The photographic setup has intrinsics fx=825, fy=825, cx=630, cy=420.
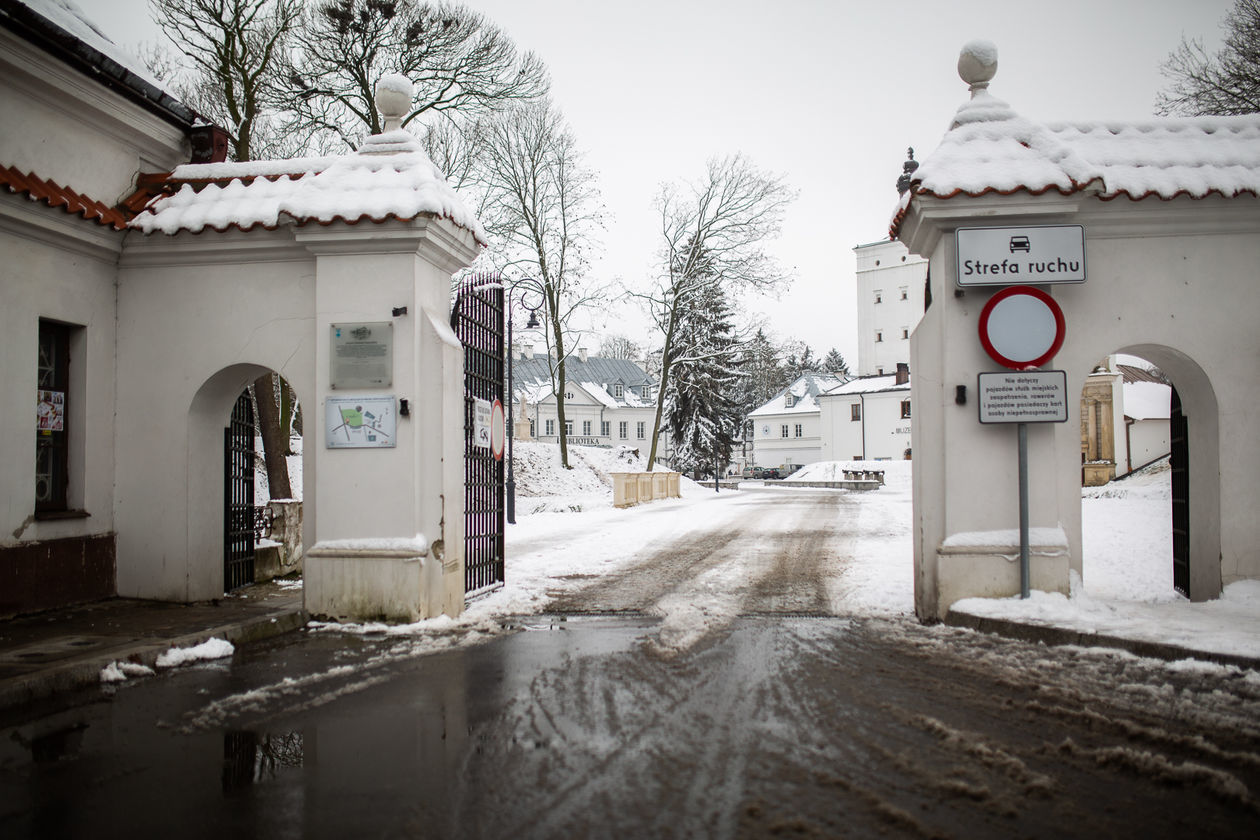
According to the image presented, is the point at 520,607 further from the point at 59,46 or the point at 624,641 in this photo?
the point at 59,46

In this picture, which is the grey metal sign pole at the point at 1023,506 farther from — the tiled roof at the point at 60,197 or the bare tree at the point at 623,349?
the bare tree at the point at 623,349

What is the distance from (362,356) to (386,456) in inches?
38.1

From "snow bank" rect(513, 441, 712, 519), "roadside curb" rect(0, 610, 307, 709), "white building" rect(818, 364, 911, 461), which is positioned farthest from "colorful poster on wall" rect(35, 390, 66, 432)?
"white building" rect(818, 364, 911, 461)

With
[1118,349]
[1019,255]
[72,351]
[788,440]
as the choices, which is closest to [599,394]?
[788,440]

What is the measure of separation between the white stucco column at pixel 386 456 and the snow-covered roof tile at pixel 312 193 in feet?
0.60

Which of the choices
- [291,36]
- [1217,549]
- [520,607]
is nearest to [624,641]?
[520,607]

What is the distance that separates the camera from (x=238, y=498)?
32.2ft

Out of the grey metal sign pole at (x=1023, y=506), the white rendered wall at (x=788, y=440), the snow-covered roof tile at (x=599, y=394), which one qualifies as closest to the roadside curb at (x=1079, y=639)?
the grey metal sign pole at (x=1023, y=506)

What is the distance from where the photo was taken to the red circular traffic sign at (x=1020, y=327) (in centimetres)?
719

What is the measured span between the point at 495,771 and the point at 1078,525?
5.95 meters

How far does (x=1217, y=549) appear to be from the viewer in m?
7.49

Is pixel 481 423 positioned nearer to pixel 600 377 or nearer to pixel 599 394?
pixel 599 394

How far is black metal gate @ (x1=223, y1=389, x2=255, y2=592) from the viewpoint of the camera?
935cm

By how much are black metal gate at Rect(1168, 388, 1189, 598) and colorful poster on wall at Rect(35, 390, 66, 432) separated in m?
11.0
